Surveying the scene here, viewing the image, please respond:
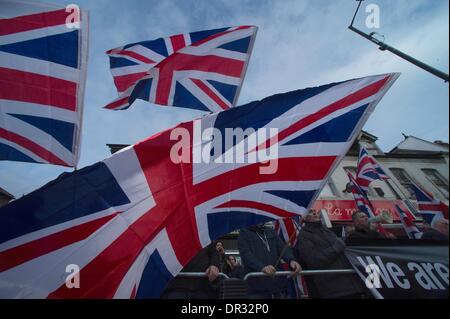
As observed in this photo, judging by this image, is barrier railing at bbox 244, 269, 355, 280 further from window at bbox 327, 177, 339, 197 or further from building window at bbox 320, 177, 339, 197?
window at bbox 327, 177, 339, 197

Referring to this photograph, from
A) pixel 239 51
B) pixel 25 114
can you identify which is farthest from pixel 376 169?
pixel 25 114

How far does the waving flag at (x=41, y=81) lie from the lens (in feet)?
12.4

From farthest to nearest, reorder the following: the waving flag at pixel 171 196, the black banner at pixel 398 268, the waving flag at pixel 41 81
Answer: the waving flag at pixel 41 81 < the waving flag at pixel 171 196 < the black banner at pixel 398 268

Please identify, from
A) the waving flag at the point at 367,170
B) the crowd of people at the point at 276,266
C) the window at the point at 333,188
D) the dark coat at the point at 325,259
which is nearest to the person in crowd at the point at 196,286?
the crowd of people at the point at 276,266

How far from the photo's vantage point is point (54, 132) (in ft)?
12.8

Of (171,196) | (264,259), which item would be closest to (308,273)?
(264,259)

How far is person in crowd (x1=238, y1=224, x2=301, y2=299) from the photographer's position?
299cm

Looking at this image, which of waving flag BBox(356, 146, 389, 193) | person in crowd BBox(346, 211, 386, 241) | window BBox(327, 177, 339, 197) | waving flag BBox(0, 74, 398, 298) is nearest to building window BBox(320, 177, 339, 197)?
window BBox(327, 177, 339, 197)

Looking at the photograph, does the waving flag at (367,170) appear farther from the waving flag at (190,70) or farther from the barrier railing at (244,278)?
the barrier railing at (244,278)

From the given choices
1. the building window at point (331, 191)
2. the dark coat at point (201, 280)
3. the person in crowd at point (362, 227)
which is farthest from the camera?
the building window at point (331, 191)

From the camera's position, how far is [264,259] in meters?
3.31

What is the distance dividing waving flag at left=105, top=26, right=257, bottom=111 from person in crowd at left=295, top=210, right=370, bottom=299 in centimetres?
320

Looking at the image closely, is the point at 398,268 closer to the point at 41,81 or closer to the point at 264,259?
the point at 264,259

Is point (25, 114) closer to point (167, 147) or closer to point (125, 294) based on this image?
point (167, 147)
